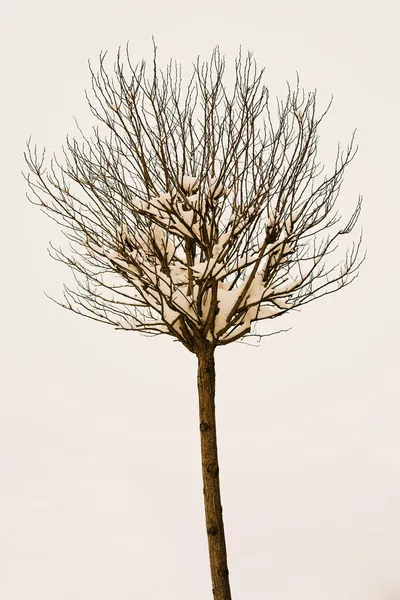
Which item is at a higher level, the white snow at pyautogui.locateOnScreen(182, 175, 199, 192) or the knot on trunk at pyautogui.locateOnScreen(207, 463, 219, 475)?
the white snow at pyautogui.locateOnScreen(182, 175, 199, 192)

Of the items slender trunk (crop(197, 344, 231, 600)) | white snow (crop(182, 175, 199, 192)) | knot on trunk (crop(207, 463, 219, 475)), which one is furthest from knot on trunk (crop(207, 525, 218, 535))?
white snow (crop(182, 175, 199, 192))

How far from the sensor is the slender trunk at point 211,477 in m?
4.57

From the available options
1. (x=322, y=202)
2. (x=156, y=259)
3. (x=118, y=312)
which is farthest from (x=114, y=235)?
(x=322, y=202)

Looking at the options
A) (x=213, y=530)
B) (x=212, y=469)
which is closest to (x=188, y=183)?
(x=212, y=469)

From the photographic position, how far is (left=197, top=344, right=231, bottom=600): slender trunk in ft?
15.0

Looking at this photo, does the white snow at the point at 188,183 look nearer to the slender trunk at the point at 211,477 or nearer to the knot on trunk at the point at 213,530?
the slender trunk at the point at 211,477

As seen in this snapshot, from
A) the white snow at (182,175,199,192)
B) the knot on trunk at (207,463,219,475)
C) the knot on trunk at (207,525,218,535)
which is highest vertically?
the white snow at (182,175,199,192)

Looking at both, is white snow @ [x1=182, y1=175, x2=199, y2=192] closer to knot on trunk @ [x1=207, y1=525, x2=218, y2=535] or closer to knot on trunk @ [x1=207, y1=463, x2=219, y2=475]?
knot on trunk @ [x1=207, y1=463, x2=219, y2=475]

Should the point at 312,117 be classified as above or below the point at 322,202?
above

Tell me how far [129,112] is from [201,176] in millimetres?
736

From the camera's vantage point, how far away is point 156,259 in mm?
4906

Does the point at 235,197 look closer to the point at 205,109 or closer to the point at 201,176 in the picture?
the point at 201,176

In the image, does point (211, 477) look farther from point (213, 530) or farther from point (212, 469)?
Result: point (213, 530)

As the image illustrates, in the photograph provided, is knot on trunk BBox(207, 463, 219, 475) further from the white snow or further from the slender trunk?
the white snow
